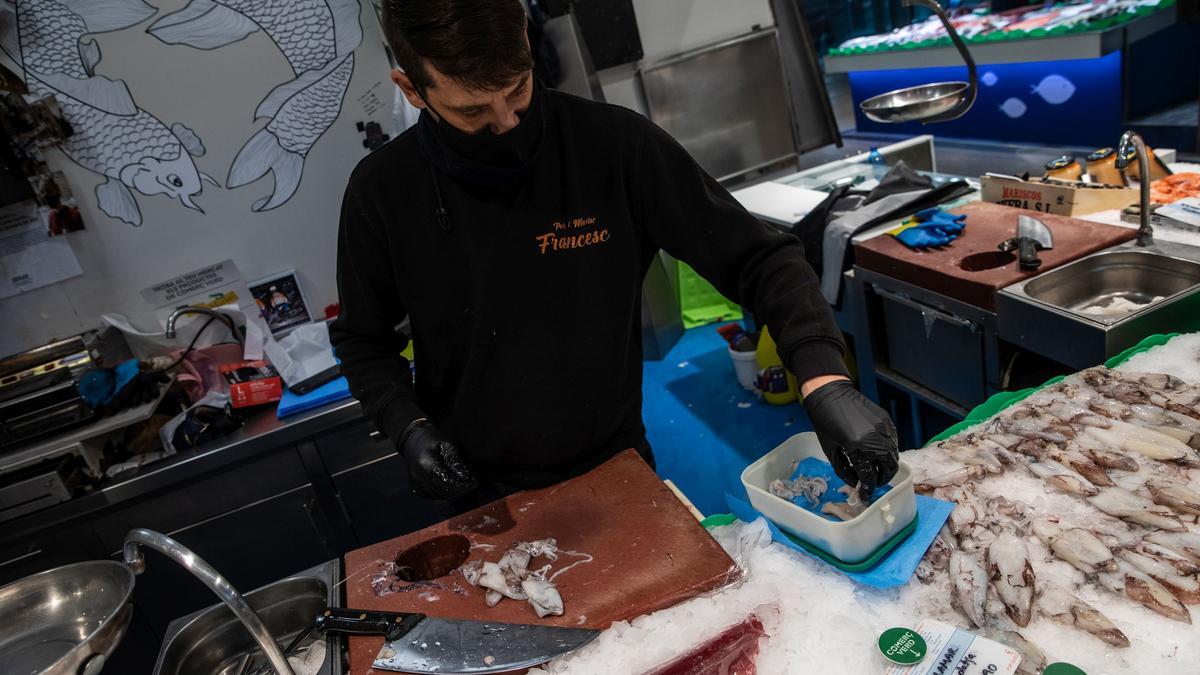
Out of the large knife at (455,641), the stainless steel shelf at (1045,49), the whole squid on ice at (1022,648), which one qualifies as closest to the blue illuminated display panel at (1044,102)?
the stainless steel shelf at (1045,49)

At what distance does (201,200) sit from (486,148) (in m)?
3.00

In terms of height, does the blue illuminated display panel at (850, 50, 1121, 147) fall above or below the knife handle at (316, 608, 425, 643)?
below

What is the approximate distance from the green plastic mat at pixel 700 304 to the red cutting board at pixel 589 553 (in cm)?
391

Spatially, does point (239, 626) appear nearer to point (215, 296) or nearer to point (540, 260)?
point (540, 260)

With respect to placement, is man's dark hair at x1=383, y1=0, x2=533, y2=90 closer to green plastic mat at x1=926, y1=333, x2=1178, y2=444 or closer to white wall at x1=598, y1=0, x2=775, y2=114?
green plastic mat at x1=926, y1=333, x2=1178, y2=444

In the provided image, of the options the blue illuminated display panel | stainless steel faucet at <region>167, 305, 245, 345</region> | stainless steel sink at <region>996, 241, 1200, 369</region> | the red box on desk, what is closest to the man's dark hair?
stainless steel sink at <region>996, 241, 1200, 369</region>

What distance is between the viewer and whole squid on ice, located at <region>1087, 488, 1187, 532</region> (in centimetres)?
133

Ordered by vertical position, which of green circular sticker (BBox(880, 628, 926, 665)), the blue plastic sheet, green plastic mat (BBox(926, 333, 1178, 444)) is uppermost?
the blue plastic sheet

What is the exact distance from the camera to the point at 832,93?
10.5m

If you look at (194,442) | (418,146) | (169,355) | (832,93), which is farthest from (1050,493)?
(832,93)

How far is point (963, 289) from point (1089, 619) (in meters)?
1.68

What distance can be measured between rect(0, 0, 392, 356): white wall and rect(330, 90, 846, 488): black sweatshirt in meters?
2.55

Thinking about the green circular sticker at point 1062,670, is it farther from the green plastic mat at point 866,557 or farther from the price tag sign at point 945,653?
the green plastic mat at point 866,557

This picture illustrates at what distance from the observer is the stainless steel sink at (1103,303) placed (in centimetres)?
216
